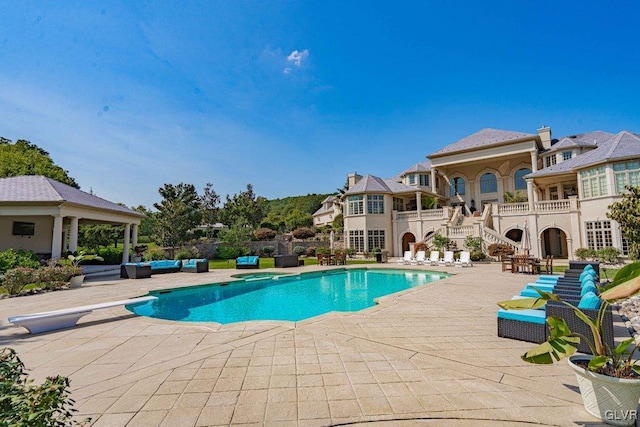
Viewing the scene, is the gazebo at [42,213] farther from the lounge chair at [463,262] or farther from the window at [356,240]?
the lounge chair at [463,262]

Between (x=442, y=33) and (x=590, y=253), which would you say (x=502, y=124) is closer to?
(x=590, y=253)

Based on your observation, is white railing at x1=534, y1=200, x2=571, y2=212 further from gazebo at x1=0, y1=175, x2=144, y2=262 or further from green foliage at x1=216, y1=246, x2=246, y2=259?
gazebo at x1=0, y1=175, x2=144, y2=262

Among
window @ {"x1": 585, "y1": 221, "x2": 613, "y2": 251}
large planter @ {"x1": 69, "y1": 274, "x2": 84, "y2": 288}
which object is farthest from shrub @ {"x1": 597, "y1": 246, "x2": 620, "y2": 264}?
large planter @ {"x1": 69, "y1": 274, "x2": 84, "y2": 288}

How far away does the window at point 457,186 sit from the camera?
1296 inches

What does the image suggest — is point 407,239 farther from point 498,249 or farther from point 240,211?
point 240,211

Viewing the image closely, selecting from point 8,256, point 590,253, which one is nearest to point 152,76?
point 8,256

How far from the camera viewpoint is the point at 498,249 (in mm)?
21234

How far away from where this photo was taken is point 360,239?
29.1 m

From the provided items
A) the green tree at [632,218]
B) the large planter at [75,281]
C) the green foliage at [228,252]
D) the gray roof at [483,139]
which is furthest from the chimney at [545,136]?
the large planter at [75,281]

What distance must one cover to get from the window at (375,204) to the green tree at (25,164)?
31.6 meters

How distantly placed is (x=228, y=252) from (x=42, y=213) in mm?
16825

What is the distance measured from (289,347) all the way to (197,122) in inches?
587

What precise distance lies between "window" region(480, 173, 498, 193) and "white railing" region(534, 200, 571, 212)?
27.2 feet

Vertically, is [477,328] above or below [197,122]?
below
